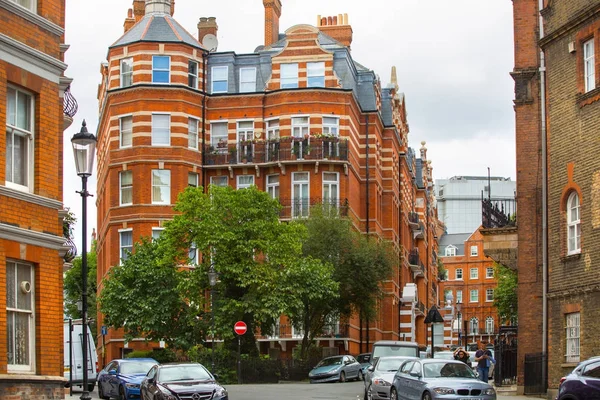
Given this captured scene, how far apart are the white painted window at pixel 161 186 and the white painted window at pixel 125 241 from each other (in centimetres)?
226

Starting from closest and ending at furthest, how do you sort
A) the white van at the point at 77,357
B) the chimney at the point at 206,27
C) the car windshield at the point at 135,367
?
the car windshield at the point at 135,367
the white van at the point at 77,357
the chimney at the point at 206,27

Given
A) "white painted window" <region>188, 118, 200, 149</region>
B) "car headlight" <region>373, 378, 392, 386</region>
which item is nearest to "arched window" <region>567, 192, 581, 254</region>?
"car headlight" <region>373, 378, 392, 386</region>

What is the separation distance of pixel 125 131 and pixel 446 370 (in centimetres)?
3722

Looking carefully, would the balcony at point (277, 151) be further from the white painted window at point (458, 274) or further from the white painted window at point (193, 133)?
the white painted window at point (458, 274)

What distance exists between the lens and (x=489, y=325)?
135750 millimetres

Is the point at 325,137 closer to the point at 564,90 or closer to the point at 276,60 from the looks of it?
the point at 276,60

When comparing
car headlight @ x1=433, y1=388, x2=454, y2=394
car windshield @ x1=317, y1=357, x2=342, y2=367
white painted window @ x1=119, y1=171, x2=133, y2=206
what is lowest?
car windshield @ x1=317, y1=357, x2=342, y2=367

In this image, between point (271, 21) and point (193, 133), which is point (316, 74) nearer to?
point (193, 133)

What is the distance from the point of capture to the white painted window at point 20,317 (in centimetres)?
1989

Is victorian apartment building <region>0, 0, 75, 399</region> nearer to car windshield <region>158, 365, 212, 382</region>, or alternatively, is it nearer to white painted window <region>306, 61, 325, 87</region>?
car windshield <region>158, 365, 212, 382</region>

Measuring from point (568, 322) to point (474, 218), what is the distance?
123 meters

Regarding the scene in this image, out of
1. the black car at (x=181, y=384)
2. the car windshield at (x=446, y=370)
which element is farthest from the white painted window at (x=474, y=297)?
the car windshield at (x=446, y=370)

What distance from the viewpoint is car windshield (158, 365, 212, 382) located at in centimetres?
2764

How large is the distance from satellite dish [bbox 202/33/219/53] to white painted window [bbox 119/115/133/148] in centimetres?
795
